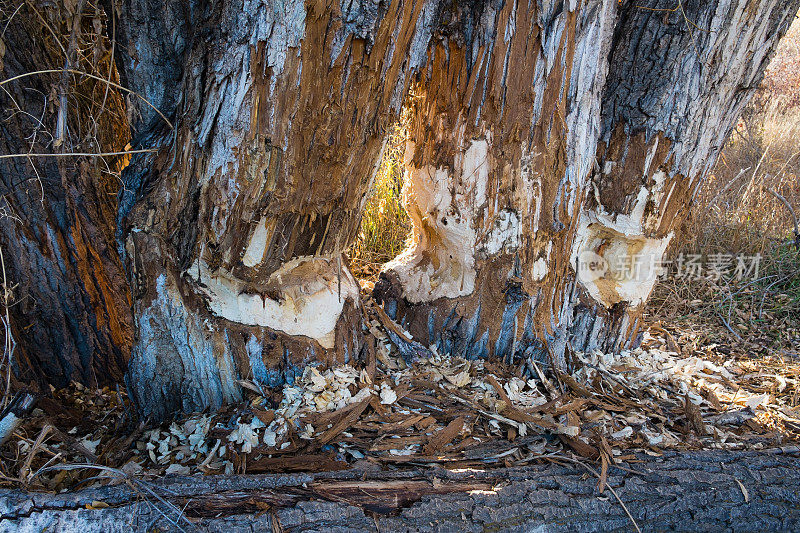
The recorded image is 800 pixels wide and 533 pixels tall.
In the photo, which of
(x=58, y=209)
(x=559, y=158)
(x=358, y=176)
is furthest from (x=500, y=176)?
(x=58, y=209)

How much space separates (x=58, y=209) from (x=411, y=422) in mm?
1479

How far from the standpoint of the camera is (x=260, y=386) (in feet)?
6.35

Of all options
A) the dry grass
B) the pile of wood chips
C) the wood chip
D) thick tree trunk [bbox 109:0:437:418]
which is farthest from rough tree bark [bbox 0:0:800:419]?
the dry grass

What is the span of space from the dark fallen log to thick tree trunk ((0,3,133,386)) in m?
0.86

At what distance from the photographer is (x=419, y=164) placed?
219cm

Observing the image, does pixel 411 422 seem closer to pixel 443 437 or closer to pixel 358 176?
pixel 443 437

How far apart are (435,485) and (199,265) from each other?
3.28ft

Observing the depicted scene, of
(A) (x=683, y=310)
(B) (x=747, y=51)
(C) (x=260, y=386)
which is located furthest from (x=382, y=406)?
(A) (x=683, y=310)

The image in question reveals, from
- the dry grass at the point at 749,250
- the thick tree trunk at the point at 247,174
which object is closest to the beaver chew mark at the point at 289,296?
the thick tree trunk at the point at 247,174

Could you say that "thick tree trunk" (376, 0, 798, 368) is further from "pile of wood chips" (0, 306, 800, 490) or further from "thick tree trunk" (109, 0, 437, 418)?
"thick tree trunk" (109, 0, 437, 418)

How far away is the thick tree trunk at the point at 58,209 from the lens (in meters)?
1.75

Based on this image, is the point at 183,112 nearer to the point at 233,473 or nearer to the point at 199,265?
the point at 199,265

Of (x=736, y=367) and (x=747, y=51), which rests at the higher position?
(x=747, y=51)

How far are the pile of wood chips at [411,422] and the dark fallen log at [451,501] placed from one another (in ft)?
0.39
